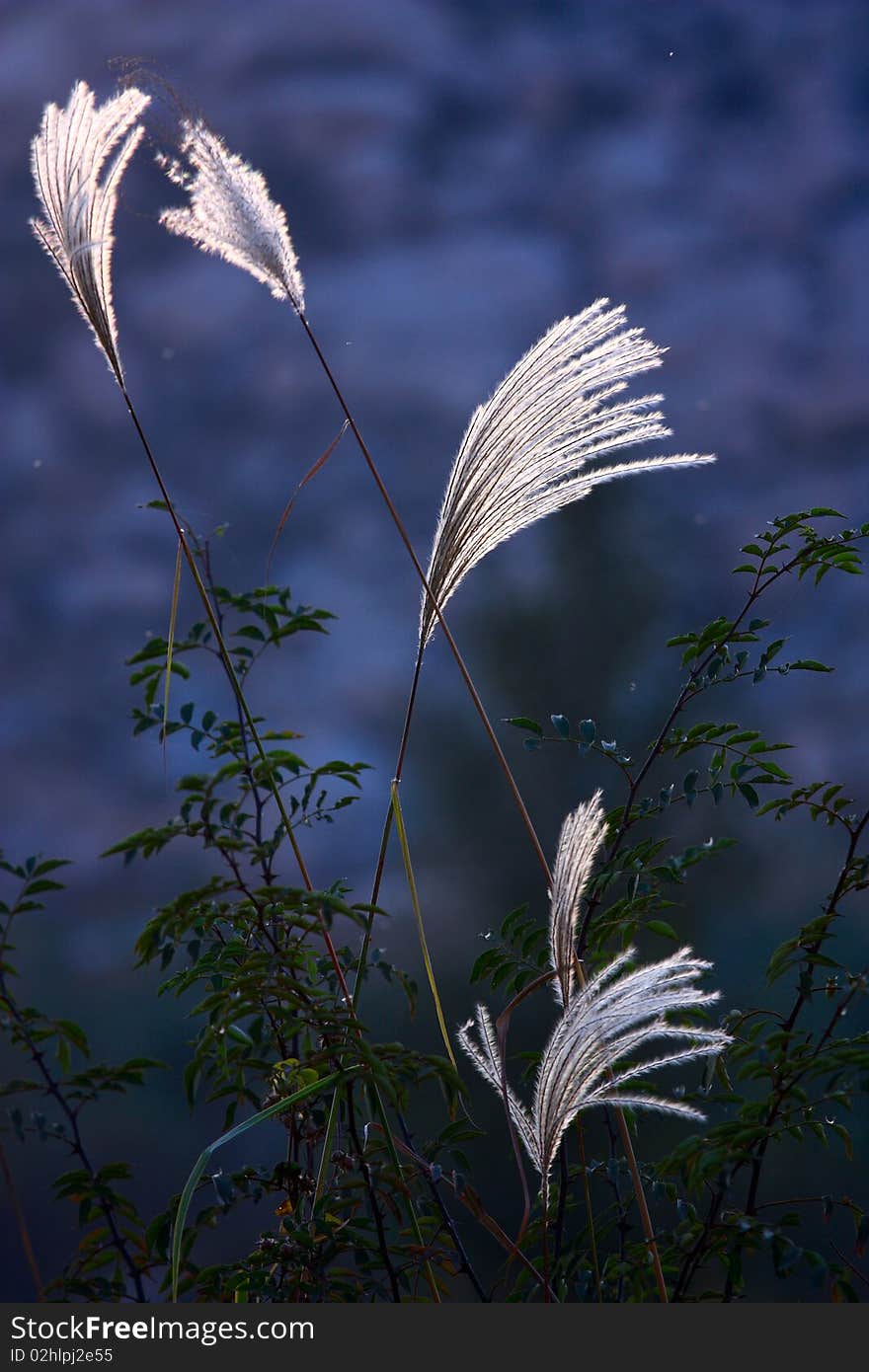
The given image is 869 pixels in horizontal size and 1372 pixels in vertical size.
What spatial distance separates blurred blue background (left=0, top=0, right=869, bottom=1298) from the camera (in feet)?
6.79

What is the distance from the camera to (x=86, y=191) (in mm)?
1053

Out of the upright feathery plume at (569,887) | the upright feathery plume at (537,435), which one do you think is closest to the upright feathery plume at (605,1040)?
the upright feathery plume at (569,887)

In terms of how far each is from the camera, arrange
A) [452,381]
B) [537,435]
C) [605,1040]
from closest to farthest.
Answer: [605,1040], [537,435], [452,381]

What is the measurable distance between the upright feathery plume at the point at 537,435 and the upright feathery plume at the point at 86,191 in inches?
14.2

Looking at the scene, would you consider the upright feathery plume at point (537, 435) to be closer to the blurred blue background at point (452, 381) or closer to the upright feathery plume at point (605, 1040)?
the upright feathery plume at point (605, 1040)

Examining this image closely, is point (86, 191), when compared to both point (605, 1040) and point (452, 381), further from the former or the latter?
point (452, 381)

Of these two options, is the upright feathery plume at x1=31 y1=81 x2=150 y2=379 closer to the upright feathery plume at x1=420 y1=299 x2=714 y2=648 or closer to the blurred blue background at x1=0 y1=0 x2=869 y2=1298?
the upright feathery plume at x1=420 y1=299 x2=714 y2=648

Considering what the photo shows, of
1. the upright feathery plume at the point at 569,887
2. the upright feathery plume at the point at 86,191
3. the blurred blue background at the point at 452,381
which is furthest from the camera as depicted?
the blurred blue background at the point at 452,381

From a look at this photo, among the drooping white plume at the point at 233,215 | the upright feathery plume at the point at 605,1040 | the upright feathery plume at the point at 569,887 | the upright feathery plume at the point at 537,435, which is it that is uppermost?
the drooping white plume at the point at 233,215

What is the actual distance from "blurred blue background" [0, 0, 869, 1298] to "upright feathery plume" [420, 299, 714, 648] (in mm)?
1051

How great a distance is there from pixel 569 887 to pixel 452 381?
1.52m

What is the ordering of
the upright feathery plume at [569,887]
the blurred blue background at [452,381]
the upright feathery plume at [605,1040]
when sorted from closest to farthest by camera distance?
the upright feathery plume at [605,1040] < the upright feathery plume at [569,887] < the blurred blue background at [452,381]

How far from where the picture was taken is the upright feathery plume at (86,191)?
104 centimetres

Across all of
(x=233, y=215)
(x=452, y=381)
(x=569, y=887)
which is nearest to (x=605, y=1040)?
(x=569, y=887)
